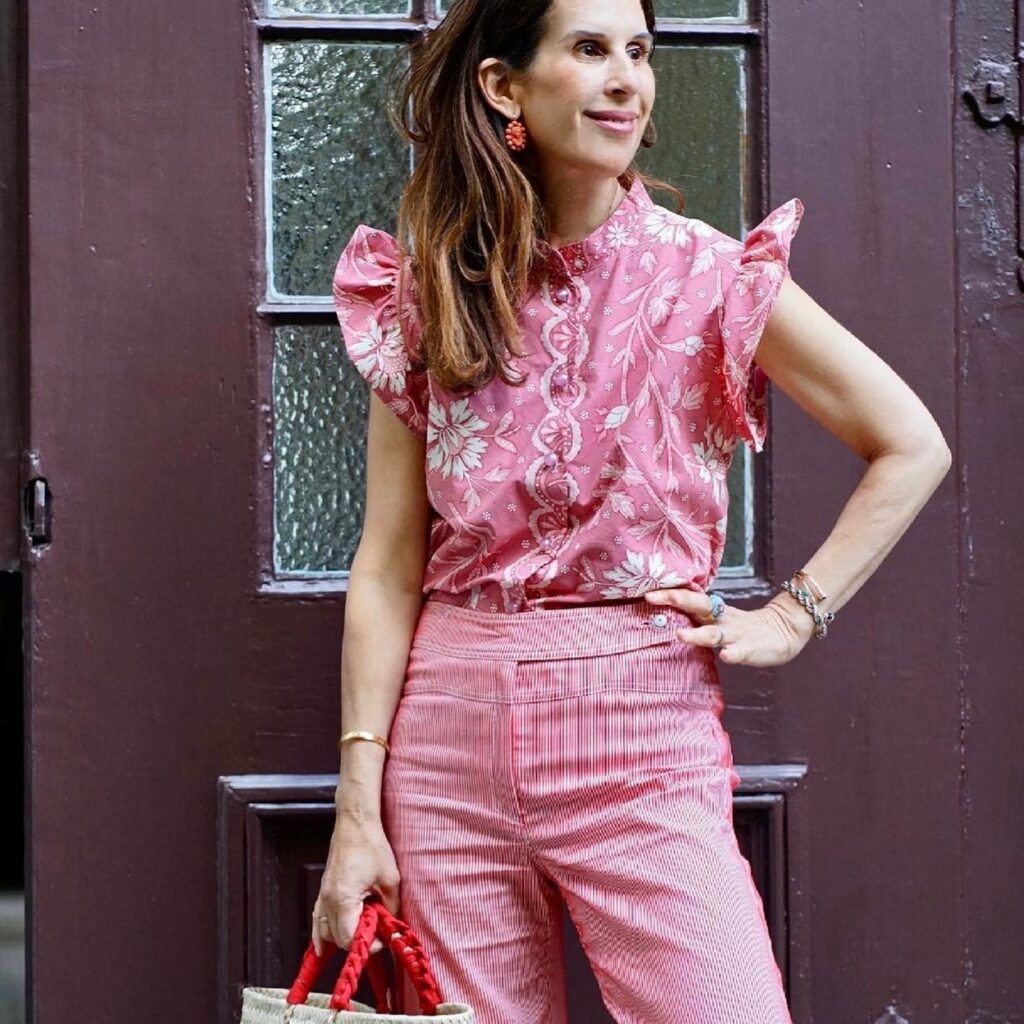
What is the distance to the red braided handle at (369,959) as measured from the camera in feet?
5.41

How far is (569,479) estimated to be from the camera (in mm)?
1713

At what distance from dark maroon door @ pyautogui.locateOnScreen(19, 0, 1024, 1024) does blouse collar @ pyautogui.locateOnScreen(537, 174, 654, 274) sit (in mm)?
530

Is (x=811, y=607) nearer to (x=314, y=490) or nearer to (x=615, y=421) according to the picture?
(x=615, y=421)

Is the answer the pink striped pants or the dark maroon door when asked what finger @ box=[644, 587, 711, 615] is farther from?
the dark maroon door

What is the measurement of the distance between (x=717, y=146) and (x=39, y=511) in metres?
1.07

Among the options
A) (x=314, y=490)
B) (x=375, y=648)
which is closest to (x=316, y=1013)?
(x=375, y=648)

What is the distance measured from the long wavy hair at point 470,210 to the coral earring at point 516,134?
0.03ft

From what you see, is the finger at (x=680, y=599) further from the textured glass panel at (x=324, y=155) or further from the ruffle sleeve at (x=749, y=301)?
the textured glass panel at (x=324, y=155)

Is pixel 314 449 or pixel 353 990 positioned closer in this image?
pixel 353 990

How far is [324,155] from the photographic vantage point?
2.27 meters

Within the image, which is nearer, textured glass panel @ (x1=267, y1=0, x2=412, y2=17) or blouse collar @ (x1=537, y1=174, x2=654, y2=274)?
blouse collar @ (x1=537, y1=174, x2=654, y2=274)

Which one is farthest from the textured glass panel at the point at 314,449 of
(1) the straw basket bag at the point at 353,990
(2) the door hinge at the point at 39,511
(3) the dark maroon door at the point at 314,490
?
(1) the straw basket bag at the point at 353,990

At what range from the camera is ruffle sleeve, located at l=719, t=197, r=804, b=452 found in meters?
1.70

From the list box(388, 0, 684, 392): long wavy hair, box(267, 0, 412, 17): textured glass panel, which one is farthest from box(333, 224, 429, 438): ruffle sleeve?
box(267, 0, 412, 17): textured glass panel
